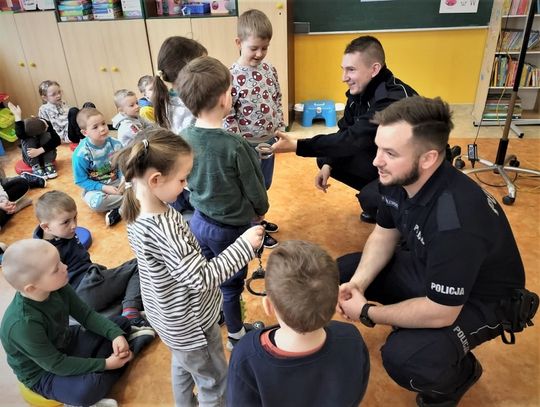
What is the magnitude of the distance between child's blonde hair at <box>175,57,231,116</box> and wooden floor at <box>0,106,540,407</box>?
106 cm

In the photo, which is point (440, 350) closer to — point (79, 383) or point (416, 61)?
point (79, 383)

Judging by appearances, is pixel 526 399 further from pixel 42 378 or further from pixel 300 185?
pixel 300 185

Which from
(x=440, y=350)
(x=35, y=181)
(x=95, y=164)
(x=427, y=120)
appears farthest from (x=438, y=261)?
(x=35, y=181)

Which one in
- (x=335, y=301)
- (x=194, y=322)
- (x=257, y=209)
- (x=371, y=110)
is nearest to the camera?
(x=335, y=301)

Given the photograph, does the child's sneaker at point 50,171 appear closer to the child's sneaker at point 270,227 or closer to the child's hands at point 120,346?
the child's sneaker at point 270,227

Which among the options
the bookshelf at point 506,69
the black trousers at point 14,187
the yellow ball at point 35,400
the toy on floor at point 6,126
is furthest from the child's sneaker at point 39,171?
the bookshelf at point 506,69

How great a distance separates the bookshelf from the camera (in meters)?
3.94

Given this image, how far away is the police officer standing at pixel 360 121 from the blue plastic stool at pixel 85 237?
4.45ft

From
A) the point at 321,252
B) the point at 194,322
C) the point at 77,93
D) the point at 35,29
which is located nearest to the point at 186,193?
the point at 194,322

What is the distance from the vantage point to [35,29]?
14.4 ft

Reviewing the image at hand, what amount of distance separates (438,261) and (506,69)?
3.53 meters

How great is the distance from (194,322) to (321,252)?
23.4 inches

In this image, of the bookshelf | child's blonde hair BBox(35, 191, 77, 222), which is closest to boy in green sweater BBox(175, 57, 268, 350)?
A: child's blonde hair BBox(35, 191, 77, 222)

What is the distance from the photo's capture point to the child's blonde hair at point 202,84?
5.07 feet
